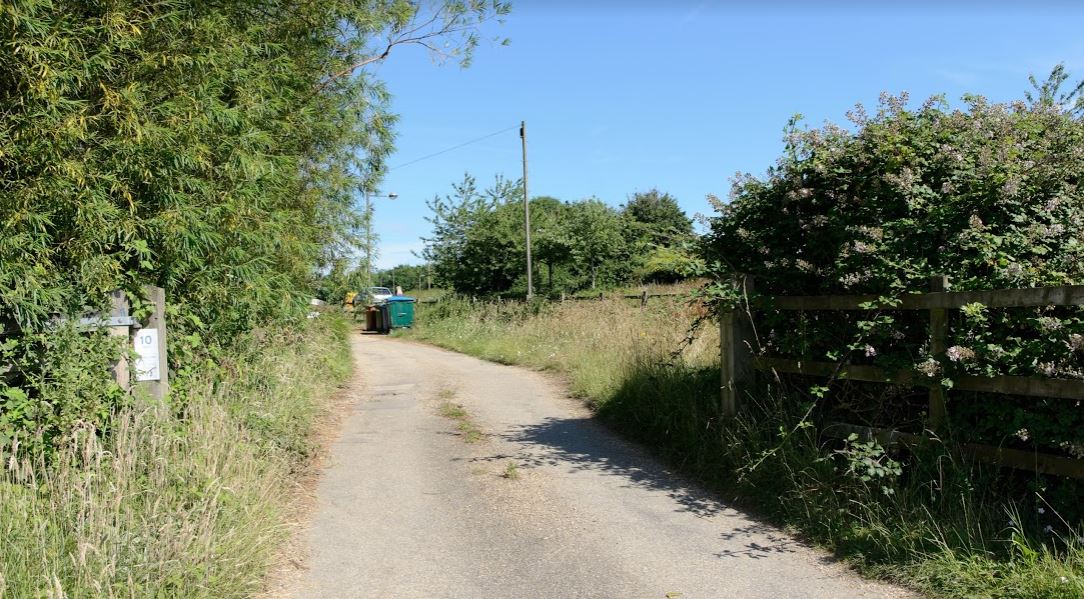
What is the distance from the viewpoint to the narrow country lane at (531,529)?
175 inches

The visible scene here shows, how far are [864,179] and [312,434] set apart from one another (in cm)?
643

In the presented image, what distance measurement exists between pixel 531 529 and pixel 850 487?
2242 millimetres

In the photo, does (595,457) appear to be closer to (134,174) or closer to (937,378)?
(937,378)

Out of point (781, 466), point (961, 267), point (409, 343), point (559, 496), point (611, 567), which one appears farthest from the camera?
point (409, 343)

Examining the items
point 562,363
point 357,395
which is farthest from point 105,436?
point 562,363

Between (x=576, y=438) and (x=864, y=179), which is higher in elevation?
(x=864, y=179)

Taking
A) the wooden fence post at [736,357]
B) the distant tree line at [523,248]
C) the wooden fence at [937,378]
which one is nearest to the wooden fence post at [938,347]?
the wooden fence at [937,378]

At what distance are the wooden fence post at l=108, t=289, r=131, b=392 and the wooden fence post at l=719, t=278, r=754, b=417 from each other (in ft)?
16.0

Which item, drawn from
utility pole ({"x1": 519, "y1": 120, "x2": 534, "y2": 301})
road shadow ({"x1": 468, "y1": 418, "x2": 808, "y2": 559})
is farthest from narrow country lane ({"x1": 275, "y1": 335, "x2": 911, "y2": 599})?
utility pole ({"x1": 519, "y1": 120, "x2": 534, "y2": 301})

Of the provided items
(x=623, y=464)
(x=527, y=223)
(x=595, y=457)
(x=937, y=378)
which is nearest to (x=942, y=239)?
(x=937, y=378)

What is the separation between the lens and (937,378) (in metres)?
4.93

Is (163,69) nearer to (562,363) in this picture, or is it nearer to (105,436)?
(105,436)

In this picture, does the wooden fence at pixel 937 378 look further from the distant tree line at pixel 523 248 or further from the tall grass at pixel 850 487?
the distant tree line at pixel 523 248

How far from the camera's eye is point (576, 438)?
8.45 m
